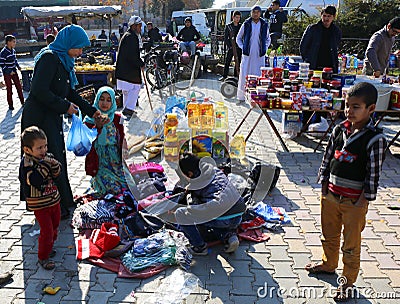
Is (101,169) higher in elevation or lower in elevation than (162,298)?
higher

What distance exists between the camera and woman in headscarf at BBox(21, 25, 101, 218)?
370 centimetres

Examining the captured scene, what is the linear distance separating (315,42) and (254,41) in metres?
1.93

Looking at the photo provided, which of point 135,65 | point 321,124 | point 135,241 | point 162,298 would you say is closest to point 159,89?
point 135,65

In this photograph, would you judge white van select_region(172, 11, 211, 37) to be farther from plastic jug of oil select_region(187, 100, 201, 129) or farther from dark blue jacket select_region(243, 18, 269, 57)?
plastic jug of oil select_region(187, 100, 201, 129)

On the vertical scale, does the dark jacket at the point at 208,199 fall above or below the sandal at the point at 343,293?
above

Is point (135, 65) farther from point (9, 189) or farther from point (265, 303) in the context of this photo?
point (265, 303)

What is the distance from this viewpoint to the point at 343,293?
2947 millimetres

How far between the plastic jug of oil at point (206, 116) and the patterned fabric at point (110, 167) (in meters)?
1.53

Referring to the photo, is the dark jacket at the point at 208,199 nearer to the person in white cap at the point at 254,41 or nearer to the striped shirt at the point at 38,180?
the striped shirt at the point at 38,180

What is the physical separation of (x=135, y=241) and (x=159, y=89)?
7268 mm

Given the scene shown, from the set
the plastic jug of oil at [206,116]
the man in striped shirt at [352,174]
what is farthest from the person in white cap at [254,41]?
the man in striped shirt at [352,174]

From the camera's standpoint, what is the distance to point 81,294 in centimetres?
305

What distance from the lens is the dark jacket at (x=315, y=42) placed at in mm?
6336

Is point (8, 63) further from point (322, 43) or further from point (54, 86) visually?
point (322, 43)
